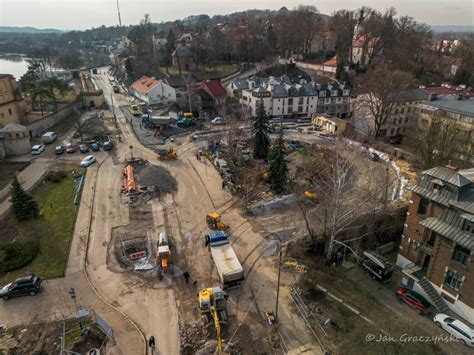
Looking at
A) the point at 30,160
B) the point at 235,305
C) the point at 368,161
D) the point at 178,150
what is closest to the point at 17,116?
the point at 30,160

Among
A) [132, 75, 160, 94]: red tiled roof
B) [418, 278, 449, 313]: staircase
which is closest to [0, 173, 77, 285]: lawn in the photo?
[418, 278, 449, 313]: staircase

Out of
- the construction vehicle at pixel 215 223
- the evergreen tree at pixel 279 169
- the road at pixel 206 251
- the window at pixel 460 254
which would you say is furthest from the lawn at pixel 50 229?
the window at pixel 460 254

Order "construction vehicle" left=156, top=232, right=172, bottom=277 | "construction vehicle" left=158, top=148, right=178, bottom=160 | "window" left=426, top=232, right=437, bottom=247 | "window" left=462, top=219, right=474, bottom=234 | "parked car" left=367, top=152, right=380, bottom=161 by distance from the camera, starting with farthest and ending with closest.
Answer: "construction vehicle" left=158, top=148, right=178, bottom=160 < "parked car" left=367, top=152, right=380, bottom=161 < "construction vehicle" left=156, top=232, right=172, bottom=277 < "window" left=426, top=232, right=437, bottom=247 < "window" left=462, top=219, right=474, bottom=234

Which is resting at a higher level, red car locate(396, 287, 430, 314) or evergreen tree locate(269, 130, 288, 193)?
evergreen tree locate(269, 130, 288, 193)

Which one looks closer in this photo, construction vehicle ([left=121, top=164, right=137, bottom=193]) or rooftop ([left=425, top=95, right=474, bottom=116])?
construction vehicle ([left=121, top=164, right=137, bottom=193])

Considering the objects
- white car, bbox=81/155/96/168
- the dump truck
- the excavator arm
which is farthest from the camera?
white car, bbox=81/155/96/168

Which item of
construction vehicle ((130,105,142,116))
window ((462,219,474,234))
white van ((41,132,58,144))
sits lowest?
white van ((41,132,58,144))

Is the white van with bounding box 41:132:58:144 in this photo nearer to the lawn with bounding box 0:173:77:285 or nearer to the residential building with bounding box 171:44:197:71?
the lawn with bounding box 0:173:77:285

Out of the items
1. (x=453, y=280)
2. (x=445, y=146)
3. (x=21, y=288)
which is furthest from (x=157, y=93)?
(x=453, y=280)
